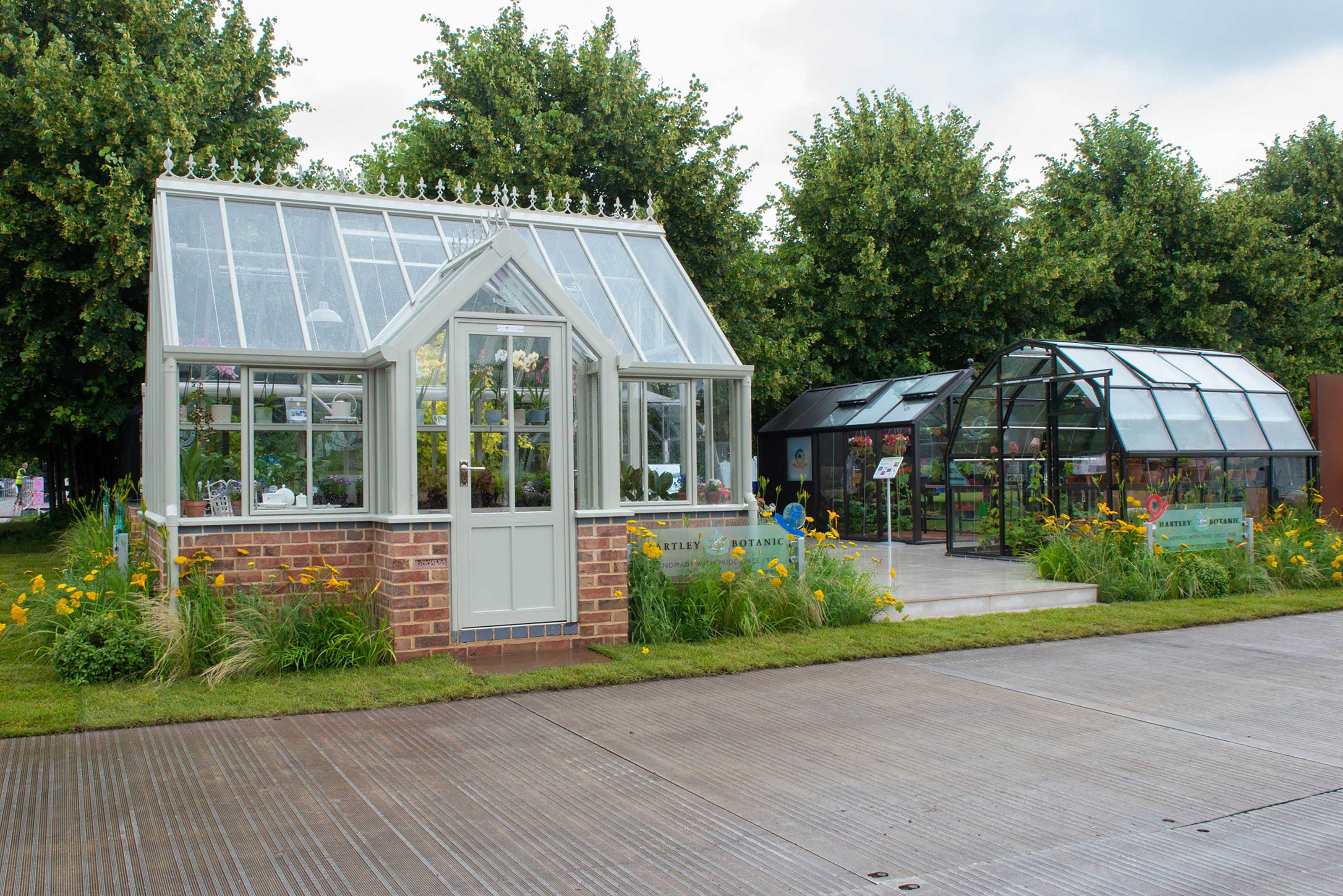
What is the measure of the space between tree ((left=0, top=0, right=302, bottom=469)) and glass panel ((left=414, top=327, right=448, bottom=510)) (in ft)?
32.7

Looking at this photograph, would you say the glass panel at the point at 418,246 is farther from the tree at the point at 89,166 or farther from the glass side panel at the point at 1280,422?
the glass side panel at the point at 1280,422

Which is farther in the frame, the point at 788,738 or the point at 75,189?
the point at 75,189

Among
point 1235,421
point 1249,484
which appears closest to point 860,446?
point 1235,421

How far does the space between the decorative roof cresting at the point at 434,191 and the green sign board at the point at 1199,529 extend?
277 inches

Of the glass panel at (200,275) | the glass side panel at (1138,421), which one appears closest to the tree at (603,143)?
the glass side panel at (1138,421)

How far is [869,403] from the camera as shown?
20312 mm

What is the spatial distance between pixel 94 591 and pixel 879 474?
9.38 meters

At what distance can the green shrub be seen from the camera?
7402 mm

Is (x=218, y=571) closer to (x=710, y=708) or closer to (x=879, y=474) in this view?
(x=710, y=708)

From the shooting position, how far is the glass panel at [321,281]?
8.85 metres

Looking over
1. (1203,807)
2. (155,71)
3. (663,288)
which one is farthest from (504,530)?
(155,71)

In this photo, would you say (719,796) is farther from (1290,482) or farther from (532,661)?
(1290,482)

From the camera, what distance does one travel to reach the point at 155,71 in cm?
1833

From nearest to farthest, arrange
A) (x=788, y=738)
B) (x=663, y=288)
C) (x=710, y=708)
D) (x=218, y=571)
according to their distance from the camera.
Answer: (x=788, y=738)
(x=710, y=708)
(x=218, y=571)
(x=663, y=288)
